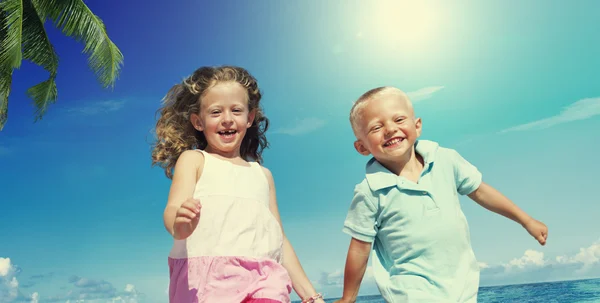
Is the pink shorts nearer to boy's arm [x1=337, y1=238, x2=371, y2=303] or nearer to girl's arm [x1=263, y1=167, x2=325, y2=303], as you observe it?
girl's arm [x1=263, y1=167, x2=325, y2=303]

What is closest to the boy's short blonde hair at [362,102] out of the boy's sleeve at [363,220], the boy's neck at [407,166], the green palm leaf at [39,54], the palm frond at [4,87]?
the boy's neck at [407,166]

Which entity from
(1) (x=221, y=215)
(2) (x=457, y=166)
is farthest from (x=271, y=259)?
(2) (x=457, y=166)

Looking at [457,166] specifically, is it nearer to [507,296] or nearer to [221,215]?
[221,215]

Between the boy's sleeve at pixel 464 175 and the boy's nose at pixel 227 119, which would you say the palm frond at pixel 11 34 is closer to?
the boy's nose at pixel 227 119

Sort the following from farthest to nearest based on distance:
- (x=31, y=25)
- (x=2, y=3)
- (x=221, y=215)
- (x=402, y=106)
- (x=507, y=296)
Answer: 1. (x=507, y=296)
2. (x=31, y=25)
3. (x=2, y=3)
4. (x=402, y=106)
5. (x=221, y=215)

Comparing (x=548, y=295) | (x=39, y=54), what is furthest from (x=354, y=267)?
(x=548, y=295)

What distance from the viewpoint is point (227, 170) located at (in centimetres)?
321

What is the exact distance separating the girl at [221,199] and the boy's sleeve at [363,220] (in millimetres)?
403

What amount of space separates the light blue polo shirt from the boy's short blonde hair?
316 millimetres

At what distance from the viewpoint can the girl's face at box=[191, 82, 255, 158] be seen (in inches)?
131

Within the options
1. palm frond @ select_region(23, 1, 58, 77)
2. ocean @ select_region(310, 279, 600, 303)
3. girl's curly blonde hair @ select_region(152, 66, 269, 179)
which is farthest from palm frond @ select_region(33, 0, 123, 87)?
ocean @ select_region(310, 279, 600, 303)

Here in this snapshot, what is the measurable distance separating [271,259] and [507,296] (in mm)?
34202

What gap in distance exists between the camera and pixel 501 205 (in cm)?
361

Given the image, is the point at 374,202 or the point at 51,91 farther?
the point at 51,91
